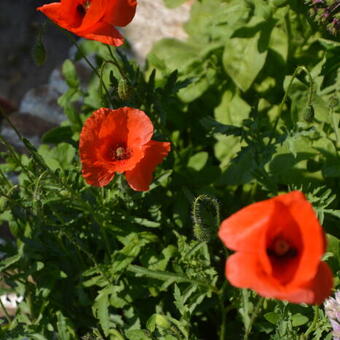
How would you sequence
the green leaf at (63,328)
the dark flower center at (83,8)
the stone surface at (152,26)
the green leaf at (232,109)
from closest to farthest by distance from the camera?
the dark flower center at (83,8) → the green leaf at (63,328) → the green leaf at (232,109) → the stone surface at (152,26)

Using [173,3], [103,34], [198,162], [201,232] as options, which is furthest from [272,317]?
[173,3]

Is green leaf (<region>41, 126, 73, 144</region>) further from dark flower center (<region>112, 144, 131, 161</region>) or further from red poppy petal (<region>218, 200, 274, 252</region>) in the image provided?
red poppy petal (<region>218, 200, 274, 252</region>)

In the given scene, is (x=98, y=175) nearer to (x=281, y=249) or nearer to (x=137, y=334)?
(x=137, y=334)

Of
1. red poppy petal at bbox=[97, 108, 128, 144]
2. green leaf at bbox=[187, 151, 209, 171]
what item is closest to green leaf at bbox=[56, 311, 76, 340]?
red poppy petal at bbox=[97, 108, 128, 144]

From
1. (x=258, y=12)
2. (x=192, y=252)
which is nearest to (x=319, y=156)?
(x=258, y=12)

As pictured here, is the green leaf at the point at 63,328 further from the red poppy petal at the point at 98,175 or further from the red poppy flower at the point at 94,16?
the red poppy flower at the point at 94,16

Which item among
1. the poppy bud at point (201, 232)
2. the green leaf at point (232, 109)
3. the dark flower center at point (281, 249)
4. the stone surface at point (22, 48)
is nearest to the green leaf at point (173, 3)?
the green leaf at point (232, 109)
